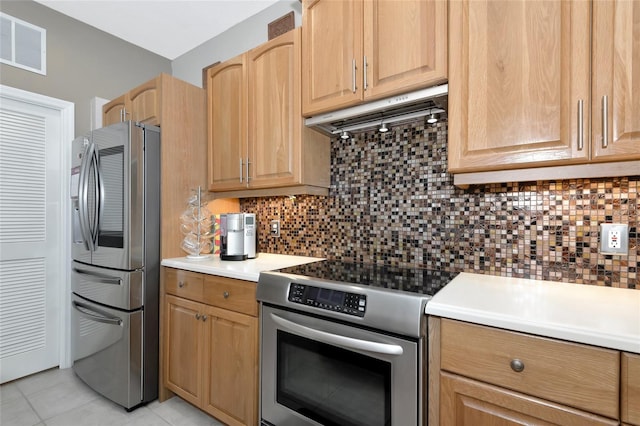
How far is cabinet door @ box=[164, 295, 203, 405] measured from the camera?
71.4 inches

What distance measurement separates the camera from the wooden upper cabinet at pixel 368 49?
1359mm

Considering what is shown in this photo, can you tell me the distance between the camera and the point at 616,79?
1.01 m

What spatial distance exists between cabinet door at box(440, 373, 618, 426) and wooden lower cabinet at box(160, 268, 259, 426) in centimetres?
91

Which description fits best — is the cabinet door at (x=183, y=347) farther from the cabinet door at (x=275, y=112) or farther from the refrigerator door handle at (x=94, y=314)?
the cabinet door at (x=275, y=112)

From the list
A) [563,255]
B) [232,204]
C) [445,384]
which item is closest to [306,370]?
[445,384]

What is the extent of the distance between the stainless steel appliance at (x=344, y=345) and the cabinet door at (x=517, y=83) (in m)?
0.60

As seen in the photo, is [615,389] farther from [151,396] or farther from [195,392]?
[151,396]

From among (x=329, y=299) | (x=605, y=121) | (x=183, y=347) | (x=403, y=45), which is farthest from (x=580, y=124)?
(x=183, y=347)

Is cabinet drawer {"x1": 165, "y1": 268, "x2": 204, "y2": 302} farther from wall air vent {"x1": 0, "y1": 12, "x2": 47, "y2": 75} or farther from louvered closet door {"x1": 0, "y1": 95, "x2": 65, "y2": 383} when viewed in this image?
wall air vent {"x1": 0, "y1": 12, "x2": 47, "y2": 75}

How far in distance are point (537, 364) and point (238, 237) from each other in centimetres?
166

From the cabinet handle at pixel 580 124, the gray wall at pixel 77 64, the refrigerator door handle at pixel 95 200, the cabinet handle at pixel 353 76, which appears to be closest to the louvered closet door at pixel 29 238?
the gray wall at pixel 77 64

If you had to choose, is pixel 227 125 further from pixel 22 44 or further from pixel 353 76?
pixel 22 44

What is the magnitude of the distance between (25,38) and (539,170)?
347 cm

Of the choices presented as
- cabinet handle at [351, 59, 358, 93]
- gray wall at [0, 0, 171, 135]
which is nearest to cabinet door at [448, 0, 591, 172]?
cabinet handle at [351, 59, 358, 93]
